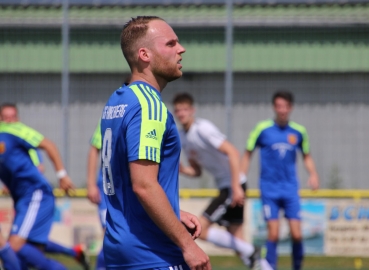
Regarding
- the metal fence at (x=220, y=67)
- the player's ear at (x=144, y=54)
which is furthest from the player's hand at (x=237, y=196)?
the player's ear at (x=144, y=54)

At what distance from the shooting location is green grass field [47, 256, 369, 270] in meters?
11.1

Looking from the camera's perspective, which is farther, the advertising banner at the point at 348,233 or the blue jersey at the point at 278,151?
the advertising banner at the point at 348,233

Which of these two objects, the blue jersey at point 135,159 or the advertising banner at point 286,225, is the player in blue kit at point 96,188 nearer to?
the advertising banner at point 286,225

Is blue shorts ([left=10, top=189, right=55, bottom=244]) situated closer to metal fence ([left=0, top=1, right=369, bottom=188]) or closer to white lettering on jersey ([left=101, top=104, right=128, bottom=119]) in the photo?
white lettering on jersey ([left=101, top=104, right=128, bottom=119])

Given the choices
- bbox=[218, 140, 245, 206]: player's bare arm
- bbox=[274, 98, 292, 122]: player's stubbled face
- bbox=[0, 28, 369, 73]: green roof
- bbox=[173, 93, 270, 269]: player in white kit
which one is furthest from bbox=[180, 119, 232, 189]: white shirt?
bbox=[0, 28, 369, 73]: green roof

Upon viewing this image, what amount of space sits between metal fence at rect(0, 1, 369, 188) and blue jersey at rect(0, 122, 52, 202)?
5235 mm

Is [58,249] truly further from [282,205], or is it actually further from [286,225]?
[286,225]

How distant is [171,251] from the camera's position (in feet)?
12.3

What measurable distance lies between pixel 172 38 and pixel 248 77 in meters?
9.96

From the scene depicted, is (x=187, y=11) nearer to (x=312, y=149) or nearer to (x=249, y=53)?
(x=249, y=53)

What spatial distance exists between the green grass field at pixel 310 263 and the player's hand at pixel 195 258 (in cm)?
740

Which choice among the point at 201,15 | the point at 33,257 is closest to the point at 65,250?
the point at 33,257

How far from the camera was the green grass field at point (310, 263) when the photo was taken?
11.1 meters

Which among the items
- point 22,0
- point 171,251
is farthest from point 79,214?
point 171,251
